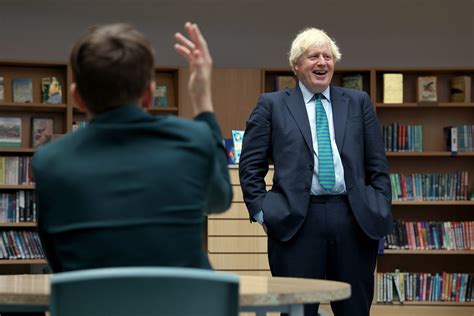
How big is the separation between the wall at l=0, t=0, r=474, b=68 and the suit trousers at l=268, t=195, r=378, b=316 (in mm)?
4708

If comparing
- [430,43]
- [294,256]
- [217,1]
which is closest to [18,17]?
[217,1]

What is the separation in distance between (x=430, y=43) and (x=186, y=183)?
21.9 ft

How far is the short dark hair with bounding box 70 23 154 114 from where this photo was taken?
4.91ft

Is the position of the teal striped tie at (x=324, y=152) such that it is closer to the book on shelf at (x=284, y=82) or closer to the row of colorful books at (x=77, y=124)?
the book on shelf at (x=284, y=82)

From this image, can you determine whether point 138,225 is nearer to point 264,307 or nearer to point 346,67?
point 264,307

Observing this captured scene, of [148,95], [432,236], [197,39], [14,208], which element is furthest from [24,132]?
[148,95]

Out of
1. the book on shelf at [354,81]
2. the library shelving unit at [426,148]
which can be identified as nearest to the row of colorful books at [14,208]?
the library shelving unit at [426,148]

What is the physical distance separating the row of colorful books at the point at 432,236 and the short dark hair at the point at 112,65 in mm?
6159

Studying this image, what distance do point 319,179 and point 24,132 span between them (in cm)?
485

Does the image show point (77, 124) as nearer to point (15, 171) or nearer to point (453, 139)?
point (15, 171)

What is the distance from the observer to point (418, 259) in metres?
7.76

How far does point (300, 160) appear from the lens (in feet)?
10.8

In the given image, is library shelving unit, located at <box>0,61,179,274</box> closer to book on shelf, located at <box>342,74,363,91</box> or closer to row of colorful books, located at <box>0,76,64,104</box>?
row of colorful books, located at <box>0,76,64,104</box>

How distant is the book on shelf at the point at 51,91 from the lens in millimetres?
7473
